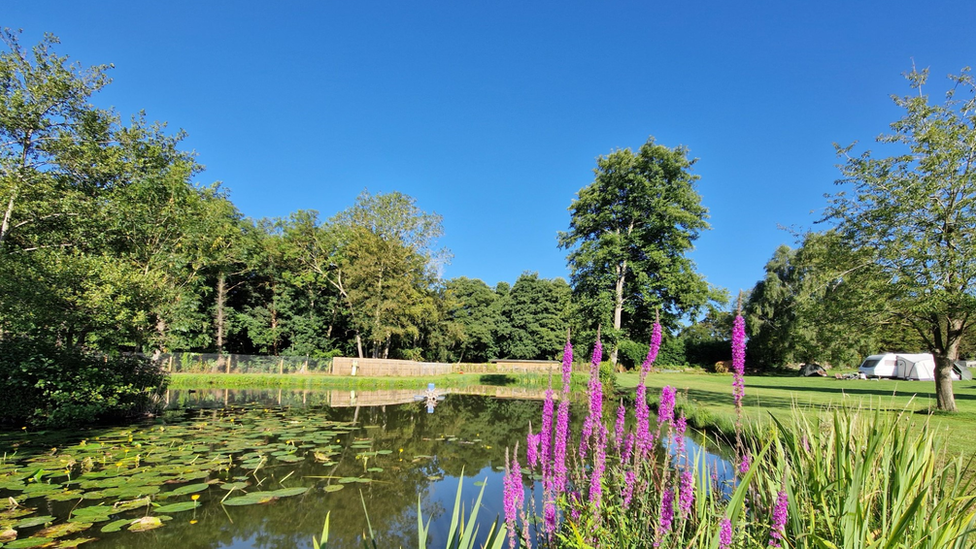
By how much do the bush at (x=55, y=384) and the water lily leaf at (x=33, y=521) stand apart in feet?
21.3

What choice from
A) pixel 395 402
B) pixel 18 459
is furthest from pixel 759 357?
pixel 18 459

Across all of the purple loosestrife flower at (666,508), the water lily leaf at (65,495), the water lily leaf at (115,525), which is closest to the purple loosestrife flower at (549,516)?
the purple loosestrife flower at (666,508)

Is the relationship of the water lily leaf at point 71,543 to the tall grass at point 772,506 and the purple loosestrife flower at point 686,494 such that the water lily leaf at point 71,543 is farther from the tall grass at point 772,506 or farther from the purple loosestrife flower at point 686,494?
the purple loosestrife flower at point 686,494

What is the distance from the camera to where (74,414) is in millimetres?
10523

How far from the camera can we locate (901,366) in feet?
104

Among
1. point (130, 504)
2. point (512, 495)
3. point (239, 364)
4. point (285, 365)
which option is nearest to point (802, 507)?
point (512, 495)

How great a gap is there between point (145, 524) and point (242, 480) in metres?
1.98

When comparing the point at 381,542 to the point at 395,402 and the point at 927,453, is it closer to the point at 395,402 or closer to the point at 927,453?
the point at 927,453

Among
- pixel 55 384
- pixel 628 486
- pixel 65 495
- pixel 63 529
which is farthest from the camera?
pixel 55 384

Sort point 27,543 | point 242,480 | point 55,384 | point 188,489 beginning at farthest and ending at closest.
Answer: point 55,384, point 242,480, point 188,489, point 27,543

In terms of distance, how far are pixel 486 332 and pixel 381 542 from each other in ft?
152

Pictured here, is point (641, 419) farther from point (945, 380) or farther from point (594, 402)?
point (945, 380)

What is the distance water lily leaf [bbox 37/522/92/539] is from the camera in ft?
15.7

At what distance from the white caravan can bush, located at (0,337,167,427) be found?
4392 cm
